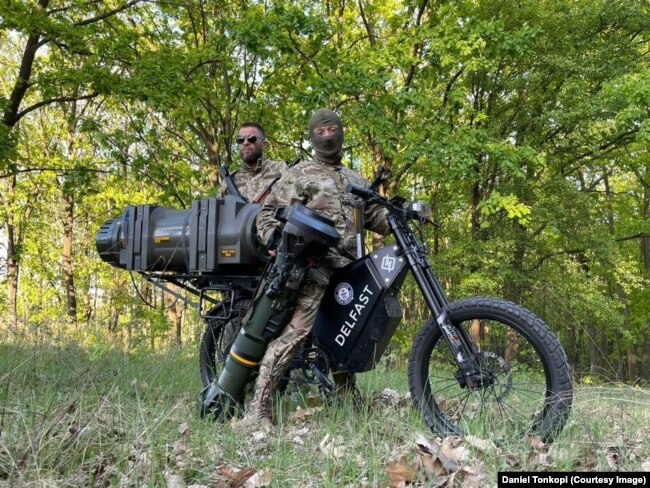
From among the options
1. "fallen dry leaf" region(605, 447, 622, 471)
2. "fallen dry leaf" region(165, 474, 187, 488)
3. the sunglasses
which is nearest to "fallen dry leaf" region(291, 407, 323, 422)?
"fallen dry leaf" region(165, 474, 187, 488)

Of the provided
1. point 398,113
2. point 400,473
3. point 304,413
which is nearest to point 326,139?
point 304,413

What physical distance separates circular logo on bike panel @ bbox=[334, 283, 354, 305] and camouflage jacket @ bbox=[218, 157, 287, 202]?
1784mm

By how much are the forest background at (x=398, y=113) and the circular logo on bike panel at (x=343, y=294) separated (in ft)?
6.52

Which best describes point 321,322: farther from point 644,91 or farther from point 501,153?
point 644,91

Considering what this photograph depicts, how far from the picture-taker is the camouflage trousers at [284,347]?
2.92 m

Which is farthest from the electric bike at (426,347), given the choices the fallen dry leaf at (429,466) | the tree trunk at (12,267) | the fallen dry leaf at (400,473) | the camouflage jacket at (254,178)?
the tree trunk at (12,267)

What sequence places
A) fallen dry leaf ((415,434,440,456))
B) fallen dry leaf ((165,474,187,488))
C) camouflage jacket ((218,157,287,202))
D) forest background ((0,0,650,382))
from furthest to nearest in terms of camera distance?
forest background ((0,0,650,382)), camouflage jacket ((218,157,287,202)), fallen dry leaf ((415,434,440,456)), fallen dry leaf ((165,474,187,488))

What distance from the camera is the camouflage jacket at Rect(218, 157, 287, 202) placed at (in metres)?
4.69

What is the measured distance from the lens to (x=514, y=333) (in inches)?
97.3

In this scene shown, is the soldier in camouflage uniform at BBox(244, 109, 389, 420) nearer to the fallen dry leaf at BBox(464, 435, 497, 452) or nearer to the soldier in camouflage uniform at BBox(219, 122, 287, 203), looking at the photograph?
the fallen dry leaf at BBox(464, 435, 497, 452)

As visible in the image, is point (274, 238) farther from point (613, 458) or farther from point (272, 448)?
point (613, 458)

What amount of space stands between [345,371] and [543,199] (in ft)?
32.0

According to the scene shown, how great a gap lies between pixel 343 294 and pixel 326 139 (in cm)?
99

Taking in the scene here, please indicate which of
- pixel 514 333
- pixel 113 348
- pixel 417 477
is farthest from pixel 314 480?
pixel 113 348
